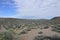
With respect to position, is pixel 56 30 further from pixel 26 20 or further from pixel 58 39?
pixel 26 20

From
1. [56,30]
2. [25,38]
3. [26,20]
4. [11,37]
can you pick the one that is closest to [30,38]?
[25,38]

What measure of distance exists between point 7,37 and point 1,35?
115 cm

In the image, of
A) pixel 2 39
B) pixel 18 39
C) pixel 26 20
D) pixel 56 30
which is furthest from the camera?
pixel 26 20

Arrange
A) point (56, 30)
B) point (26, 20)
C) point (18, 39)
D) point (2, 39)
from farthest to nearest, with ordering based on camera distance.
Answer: point (26, 20), point (56, 30), point (18, 39), point (2, 39)

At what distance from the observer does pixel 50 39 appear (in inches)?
1106

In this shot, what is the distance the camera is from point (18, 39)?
2927cm

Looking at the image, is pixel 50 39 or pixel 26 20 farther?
pixel 26 20

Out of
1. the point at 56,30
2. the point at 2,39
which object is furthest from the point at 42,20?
the point at 2,39

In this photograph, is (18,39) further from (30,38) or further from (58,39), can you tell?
(58,39)

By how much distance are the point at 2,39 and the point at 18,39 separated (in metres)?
3.08

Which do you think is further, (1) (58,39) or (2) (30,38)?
(2) (30,38)

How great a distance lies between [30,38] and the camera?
1224 inches

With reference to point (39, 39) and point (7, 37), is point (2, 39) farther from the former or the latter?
point (39, 39)

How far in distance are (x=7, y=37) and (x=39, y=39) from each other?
4.58m
